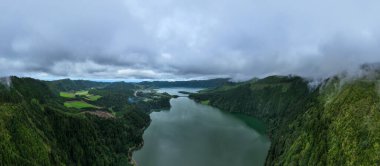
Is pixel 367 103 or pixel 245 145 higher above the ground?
pixel 367 103

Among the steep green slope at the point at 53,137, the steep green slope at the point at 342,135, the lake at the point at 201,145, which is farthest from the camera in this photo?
the lake at the point at 201,145

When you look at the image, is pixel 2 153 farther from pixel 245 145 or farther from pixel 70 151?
pixel 245 145

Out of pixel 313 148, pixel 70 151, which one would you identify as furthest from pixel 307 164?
pixel 70 151

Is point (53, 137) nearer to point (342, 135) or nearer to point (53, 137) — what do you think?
point (53, 137)

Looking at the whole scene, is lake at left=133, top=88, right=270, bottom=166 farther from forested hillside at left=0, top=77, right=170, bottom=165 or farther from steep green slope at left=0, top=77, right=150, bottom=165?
steep green slope at left=0, top=77, right=150, bottom=165

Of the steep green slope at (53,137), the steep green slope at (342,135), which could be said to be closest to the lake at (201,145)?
the steep green slope at (53,137)

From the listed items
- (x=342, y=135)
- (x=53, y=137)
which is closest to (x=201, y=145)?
(x=53, y=137)

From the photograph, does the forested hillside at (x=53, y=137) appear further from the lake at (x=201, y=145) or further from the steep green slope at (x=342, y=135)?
the steep green slope at (x=342, y=135)
